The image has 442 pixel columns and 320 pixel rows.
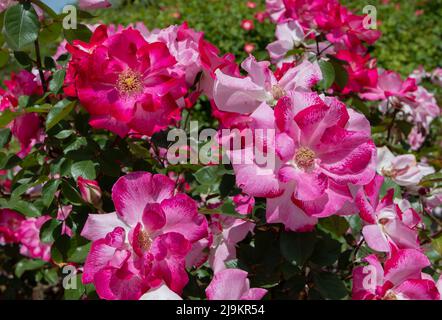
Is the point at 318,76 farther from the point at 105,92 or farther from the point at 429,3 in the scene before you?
the point at 429,3

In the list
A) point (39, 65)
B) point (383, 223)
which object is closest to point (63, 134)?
point (39, 65)

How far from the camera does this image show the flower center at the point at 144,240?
30.8 inches

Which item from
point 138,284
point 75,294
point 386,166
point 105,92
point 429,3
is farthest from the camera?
point 429,3

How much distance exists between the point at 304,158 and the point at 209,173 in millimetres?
288

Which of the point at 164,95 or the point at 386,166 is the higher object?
the point at 164,95

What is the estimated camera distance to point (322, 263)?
3.12ft

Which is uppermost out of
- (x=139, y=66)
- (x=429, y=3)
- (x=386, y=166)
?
(x=139, y=66)

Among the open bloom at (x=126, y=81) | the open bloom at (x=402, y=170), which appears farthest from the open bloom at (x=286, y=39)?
the open bloom at (x=126, y=81)

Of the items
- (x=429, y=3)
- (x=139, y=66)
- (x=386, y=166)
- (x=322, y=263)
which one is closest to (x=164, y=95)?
(x=139, y=66)

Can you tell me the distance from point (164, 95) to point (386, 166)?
2.12ft

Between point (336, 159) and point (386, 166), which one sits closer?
point (336, 159)

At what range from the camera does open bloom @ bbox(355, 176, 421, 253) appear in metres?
0.89

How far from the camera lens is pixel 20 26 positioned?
0.92m

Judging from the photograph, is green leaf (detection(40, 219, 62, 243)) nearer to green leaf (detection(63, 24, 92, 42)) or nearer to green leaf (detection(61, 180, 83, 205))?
green leaf (detection(61, 180, 83, 205))
